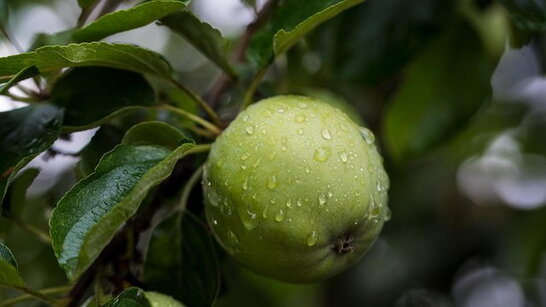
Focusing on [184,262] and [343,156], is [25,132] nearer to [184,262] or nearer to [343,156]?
[184,262]

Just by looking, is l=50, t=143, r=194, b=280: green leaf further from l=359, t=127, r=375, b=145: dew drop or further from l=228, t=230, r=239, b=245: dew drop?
l=359, t=127, r=375, b=145: dew drop

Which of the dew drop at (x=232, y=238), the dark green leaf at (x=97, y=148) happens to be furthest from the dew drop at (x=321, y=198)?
the dark green leaf at (x=97, y=148)

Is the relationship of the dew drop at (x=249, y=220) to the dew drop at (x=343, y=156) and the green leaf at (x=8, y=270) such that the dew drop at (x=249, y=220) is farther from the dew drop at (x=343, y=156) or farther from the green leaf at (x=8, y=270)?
the green leaf at (x=8, y=270)

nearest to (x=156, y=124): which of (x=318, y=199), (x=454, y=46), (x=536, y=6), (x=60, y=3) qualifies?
(x=318, y=199)

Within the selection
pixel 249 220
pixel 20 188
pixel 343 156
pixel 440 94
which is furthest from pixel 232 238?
pixel 440 94

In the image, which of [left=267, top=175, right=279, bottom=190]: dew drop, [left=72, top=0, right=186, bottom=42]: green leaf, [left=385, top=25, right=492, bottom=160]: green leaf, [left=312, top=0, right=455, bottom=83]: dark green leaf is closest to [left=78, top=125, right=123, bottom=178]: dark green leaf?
[left=72, top=0, right=186, bottom=42]: green leaf
